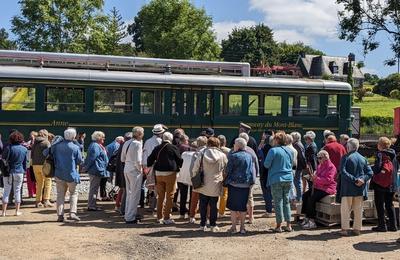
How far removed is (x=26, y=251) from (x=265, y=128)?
12791 millimetres

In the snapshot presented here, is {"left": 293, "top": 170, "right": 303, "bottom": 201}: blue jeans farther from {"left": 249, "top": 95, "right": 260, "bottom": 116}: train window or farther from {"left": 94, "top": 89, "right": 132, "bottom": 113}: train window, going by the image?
{"left": 94, "top": 89, "right": 132, "bottom": 113}: train window

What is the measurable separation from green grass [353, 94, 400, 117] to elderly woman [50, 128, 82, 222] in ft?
135

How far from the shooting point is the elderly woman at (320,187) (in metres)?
10.3

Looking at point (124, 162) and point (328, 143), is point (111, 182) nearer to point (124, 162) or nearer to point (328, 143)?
point (124, 162)

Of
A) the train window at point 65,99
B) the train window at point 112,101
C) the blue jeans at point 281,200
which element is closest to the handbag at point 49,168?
the blue jeans at point 281,200

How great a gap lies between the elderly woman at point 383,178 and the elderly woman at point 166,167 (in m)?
3.48

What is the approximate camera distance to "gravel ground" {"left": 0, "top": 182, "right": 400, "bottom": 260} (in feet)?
28.2


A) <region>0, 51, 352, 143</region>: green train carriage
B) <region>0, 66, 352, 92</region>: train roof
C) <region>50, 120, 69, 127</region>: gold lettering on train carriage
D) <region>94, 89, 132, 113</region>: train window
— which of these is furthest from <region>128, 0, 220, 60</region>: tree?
<region>50, 120, 69, 127</region>: gold lettering on train carriage

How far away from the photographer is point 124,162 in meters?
11.0

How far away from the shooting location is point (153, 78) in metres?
19.0

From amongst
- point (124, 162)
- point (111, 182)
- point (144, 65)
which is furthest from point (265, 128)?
point (124, 162)

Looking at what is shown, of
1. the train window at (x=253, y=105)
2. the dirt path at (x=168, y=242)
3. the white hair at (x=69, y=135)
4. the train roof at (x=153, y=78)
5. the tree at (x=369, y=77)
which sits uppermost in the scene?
the tree at (x=369, y=77)

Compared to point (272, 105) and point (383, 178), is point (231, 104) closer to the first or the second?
point (272, 105)

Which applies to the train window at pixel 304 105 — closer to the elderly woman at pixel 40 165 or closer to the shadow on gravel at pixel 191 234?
the elderly woman at pixel 40 165
